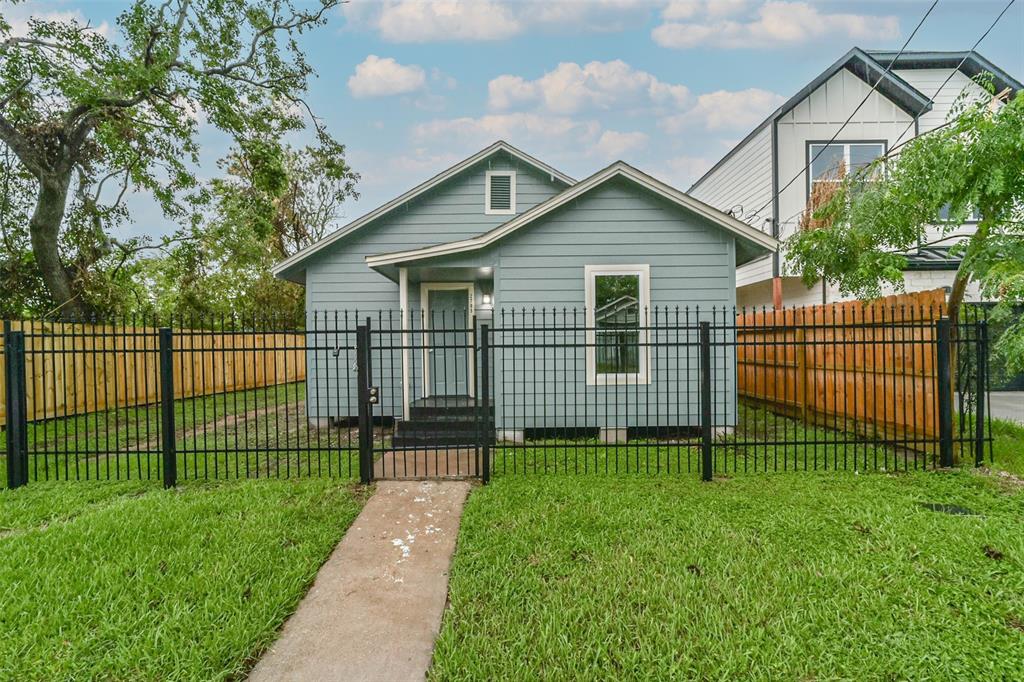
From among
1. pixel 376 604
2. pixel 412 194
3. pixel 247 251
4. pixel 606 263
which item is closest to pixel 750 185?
pixel 606 263

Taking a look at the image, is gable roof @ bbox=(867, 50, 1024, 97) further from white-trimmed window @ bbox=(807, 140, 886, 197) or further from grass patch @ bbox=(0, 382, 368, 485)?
grass patch @ bbox=(0, 382, 368, 485)

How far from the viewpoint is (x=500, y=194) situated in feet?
30.5

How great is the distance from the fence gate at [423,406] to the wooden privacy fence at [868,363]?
3.30 m

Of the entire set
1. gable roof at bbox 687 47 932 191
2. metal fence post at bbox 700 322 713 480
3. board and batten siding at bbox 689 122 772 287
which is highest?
gable roof at bbox 687 47 932 191

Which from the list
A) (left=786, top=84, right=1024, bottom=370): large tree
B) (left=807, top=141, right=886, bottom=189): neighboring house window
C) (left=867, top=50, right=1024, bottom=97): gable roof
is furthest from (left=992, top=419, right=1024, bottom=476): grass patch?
(left=867, top=50, right=1024, bottom=97): gable roof

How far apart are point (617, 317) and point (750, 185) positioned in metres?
8.87

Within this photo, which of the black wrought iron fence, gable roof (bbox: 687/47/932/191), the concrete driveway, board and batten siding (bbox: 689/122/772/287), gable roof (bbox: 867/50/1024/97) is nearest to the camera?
the black wrought iron fence

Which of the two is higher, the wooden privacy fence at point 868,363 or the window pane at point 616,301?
the window pane at point 616,301

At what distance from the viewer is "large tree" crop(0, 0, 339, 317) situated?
9.86 metres

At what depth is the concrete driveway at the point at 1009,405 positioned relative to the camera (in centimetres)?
798

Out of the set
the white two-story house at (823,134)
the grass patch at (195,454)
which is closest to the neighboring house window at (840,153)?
the white two-story house at (823,134)

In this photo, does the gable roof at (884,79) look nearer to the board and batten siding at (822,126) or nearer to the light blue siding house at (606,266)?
the board and batten siding at (822,126)

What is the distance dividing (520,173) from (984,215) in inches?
271

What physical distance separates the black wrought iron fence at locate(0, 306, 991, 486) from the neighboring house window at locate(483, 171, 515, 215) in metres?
2.38
